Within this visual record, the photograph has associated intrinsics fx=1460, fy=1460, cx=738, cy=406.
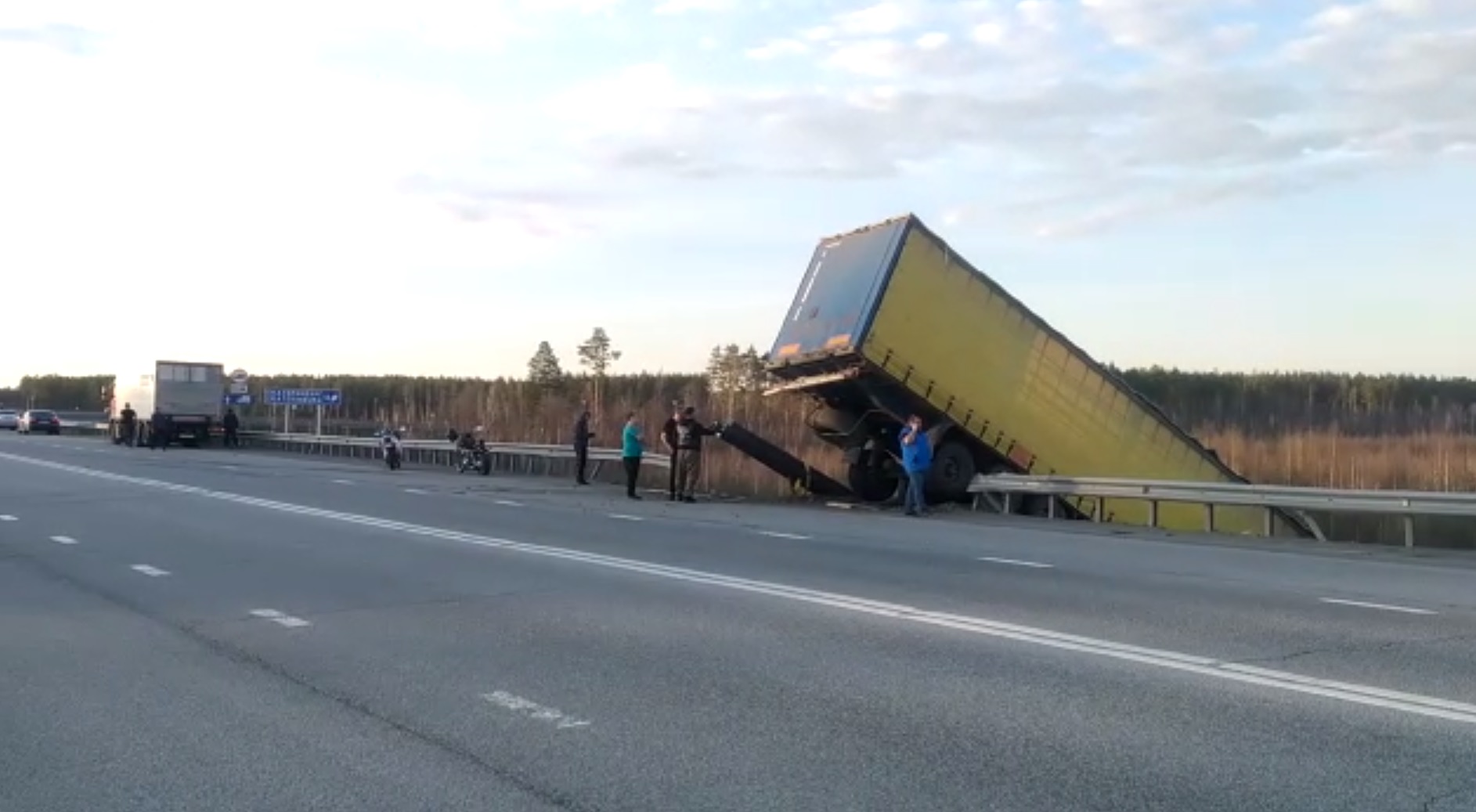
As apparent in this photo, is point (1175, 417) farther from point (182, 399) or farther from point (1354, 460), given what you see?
point (182, 399)

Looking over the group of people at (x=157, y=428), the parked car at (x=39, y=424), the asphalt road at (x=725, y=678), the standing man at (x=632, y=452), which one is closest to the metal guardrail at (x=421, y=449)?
the group of people at (x=157, y=428)

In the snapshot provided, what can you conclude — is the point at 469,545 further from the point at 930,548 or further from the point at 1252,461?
the point at 1252,461

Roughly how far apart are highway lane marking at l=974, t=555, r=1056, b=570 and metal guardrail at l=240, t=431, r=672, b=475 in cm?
1387

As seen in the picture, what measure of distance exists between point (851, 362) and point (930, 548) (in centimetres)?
634

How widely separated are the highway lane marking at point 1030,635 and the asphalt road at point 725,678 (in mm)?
42

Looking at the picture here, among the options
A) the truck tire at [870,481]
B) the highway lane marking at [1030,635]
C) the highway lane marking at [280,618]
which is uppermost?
the truck tire at [870,481]

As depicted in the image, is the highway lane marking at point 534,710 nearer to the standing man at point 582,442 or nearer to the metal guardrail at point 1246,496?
the metal guardrail at point 1246,496

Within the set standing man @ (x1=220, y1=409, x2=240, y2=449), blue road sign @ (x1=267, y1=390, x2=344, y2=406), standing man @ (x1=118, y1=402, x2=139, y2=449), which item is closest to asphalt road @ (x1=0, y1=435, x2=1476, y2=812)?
blue road sign @ (x1=267, y1=390, x2=344, y2=406)

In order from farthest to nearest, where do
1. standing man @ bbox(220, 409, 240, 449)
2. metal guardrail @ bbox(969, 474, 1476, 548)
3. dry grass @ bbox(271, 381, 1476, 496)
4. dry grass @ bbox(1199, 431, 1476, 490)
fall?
standing man @ bbox(220, 409, 240, 449)
dry grass @ bbox(271, 381, 1476, 496)
dry grass @ bbox(1199, 431, 1476, 490)
metal guardrail @ bbox(969, 474, 1476, 548)

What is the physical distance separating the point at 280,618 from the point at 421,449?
112ft

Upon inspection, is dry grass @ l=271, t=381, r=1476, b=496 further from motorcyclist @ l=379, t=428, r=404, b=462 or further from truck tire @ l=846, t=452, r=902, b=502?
motorcyclist @ l=379, t=428, r=404, b=462

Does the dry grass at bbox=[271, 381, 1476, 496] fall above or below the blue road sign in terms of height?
below

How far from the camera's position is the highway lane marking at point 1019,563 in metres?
14.3

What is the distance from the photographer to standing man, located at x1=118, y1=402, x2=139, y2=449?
5779 cm
